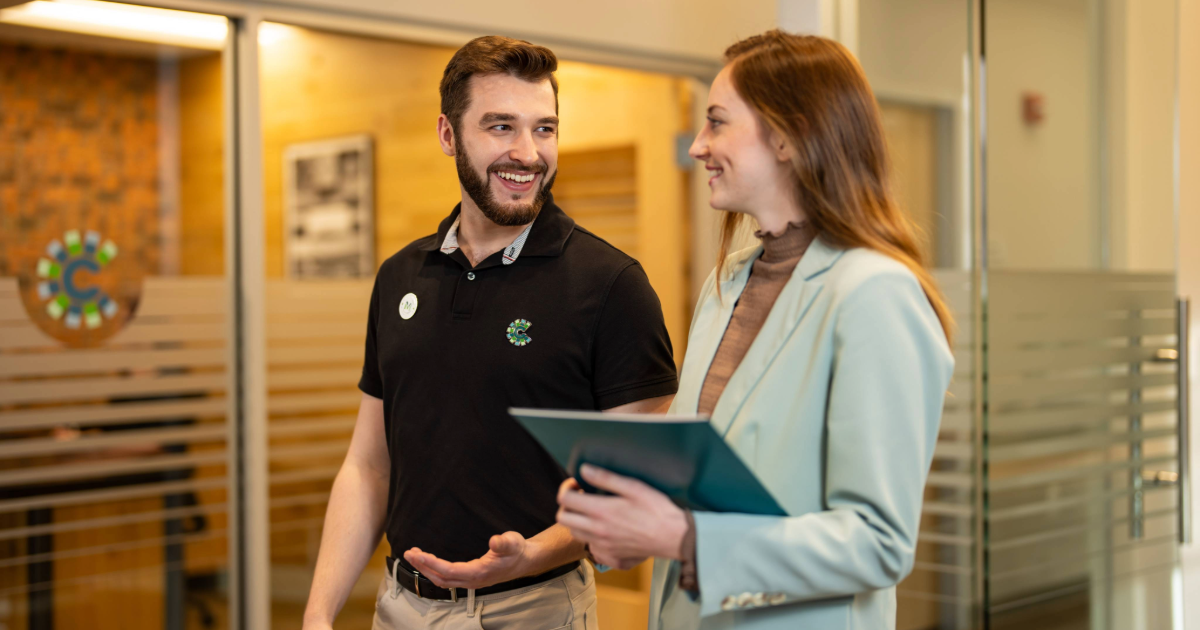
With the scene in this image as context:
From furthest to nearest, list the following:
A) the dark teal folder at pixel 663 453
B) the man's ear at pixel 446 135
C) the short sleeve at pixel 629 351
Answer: the man's ear at pixel 446 135
the short sleeve at pixel 629 351
the dark teal folder at pixel 663 453

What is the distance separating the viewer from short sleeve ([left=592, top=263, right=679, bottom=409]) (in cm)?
148

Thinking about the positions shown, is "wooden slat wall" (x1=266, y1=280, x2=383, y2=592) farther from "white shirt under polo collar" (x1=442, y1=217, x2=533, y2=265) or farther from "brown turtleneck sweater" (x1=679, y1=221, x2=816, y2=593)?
"brown turtleneck sweater" (x1=679, y1=221, x2=816, y2=593)

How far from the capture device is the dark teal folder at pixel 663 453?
3.08 ft

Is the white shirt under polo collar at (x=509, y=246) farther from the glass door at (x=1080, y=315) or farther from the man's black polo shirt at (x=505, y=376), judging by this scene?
the glass door at (x=1080, y=315)

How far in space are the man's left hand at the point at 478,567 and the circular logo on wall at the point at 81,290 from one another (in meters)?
1.53

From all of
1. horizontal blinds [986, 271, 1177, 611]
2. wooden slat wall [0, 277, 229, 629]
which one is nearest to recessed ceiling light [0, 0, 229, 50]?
wooden slat wall [0, 277, 229, 629]

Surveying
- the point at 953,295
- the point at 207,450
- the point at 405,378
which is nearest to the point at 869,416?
the point at 405,378

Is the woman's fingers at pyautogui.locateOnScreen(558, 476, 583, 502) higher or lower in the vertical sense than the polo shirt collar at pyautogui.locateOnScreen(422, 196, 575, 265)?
lower

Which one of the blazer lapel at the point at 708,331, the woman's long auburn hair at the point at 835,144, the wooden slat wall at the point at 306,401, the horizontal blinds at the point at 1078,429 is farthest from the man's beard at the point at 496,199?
the horizontal blinds at the point at 1078,429

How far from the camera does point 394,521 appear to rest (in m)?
1.60

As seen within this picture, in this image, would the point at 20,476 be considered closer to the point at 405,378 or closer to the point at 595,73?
the point at 405,378

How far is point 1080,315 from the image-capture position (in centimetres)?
313

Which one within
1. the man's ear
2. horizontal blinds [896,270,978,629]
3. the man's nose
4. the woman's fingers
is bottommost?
horizontal blinds [896,270,978,629]

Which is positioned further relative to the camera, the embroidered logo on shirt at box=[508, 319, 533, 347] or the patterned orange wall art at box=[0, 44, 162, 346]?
the patterned orange wall art at box=[0, 44, 162, 346]
